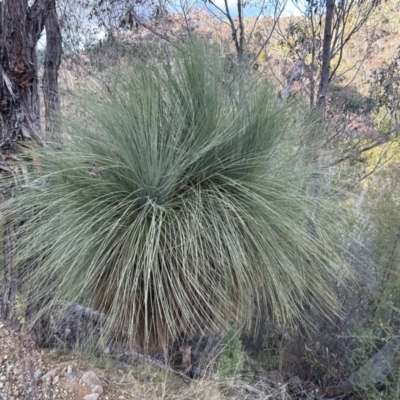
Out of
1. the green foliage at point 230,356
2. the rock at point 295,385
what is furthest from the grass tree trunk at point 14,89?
the rock at point 295,385

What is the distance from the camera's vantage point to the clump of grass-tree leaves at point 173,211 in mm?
1073

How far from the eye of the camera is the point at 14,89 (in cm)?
132

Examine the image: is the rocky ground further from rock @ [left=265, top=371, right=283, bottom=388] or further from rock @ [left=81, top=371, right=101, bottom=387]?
rock @ [left=265, top=371, right=283, bottom=388]

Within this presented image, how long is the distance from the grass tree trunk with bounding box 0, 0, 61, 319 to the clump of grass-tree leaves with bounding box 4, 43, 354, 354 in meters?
0.12

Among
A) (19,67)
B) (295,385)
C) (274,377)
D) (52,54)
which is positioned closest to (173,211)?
(19,67)

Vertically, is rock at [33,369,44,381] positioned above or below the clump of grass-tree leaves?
below

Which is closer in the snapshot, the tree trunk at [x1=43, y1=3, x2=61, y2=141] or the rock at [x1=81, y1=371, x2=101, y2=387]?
the rock at [x1=81, y1=371, x2=101, y2=387]

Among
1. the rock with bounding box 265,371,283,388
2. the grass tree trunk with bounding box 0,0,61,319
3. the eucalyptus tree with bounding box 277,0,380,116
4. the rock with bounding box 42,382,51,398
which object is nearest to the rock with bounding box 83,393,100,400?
the rock with bounding box 42,382,51,398

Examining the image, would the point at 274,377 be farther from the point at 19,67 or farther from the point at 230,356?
the point at 19,67

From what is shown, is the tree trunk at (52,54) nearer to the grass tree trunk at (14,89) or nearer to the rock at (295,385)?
the grass tree trunk at (14,89)

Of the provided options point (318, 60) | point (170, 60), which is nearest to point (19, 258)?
point (170, 60)

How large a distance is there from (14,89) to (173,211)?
2.51ft

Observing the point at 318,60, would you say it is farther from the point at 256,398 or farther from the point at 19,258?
the point at 19,258

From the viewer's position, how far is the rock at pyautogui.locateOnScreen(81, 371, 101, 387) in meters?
1.26
